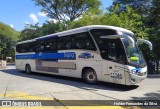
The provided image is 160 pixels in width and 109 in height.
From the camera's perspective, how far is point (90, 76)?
14.2 metres

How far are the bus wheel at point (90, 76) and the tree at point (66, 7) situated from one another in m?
31.8

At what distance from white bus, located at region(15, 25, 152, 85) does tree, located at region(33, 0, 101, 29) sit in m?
28.1

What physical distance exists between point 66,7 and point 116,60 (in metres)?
35.0

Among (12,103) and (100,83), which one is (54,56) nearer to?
(100,83)

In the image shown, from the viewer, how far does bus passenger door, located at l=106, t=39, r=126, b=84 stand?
12238mm

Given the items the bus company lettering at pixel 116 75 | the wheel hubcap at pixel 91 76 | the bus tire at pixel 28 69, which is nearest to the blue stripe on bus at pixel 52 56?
the bus tire at pixel 28 69

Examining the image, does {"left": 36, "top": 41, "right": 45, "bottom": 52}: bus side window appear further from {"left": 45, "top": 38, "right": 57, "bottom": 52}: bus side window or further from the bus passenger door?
the bus passenger door

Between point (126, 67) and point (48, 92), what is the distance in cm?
375

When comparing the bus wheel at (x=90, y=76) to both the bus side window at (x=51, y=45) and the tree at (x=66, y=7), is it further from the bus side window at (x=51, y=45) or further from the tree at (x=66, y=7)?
the tree at (x=66, y=7)

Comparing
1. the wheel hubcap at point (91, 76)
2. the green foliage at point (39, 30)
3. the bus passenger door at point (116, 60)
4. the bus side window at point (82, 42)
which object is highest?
Answer: the green foliage at point (39, 30)

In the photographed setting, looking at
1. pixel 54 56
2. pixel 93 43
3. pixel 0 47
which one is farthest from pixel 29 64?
pixel 0 47

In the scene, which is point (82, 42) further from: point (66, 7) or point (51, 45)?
point (66, 7)

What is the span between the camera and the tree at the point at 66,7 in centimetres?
4588

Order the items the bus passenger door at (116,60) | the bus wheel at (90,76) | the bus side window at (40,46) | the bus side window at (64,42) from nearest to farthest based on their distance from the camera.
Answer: the bus passenger door at (116,60) → the bus wheel at (90,76) → the bus side window at (64,42) → the bus side window at (40,46)
